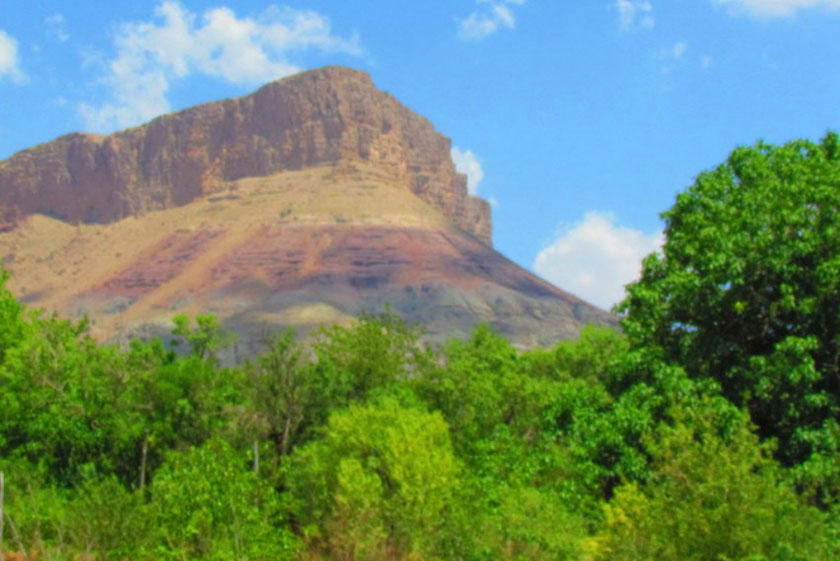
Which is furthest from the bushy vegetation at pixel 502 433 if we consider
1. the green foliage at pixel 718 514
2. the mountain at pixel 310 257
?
the mountain at pixel 310 257

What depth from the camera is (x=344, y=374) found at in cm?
3828

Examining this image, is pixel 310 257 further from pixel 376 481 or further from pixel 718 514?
pixel 718 514

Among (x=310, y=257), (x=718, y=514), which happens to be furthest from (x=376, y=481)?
(x=310, y=257)

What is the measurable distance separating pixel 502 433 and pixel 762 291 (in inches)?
429

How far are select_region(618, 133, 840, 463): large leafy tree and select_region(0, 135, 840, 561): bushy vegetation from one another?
45mm

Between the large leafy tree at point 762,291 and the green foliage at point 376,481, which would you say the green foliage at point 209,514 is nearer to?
the green foliage at point 376,481

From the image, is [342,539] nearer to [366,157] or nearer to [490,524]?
[490,524]

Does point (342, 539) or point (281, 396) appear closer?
point (342, 539)

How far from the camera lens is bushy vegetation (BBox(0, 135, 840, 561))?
718 inches

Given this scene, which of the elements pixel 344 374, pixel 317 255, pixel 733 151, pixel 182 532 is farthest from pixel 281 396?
pixel 317 255

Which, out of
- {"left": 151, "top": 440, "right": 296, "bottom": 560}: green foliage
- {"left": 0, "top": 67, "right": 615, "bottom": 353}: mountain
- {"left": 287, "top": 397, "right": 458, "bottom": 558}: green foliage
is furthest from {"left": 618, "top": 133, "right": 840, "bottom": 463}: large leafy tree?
{"left": 0, "top": 67, "right": 615, "bottom": 353}: mountain

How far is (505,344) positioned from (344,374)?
675 inches

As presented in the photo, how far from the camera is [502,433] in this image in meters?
29.9

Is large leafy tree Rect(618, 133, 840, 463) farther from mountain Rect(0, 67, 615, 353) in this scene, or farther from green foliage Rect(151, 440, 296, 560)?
mountain Rect(0, 67, 615, 353)
